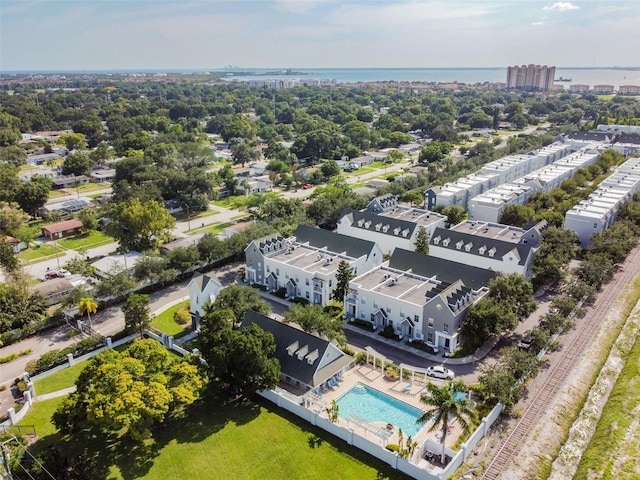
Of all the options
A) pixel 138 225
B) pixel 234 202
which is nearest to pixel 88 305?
pixel 138 225

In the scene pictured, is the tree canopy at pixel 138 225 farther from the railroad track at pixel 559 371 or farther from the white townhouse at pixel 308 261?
A: the railroad track at pixel 559 371

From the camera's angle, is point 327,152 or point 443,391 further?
point 327,152

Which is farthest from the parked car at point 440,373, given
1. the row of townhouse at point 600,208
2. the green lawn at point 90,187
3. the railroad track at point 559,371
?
the green lawn at point 90,187

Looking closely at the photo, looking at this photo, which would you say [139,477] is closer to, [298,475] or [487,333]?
[298,475]

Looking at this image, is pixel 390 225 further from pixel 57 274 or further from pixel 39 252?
pixel 39 252

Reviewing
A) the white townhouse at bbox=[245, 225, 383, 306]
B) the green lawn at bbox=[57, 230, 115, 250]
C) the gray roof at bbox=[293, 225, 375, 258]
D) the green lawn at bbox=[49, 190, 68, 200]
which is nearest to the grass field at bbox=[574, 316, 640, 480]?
the white townhouse at bbox=[245, 225, 383, 306]

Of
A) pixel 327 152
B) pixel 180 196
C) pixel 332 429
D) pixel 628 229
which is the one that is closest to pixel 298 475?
pixel 332 429

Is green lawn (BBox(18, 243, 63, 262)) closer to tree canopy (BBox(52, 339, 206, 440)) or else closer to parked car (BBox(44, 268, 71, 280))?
parked car (BBox(44, 268, 71, 280))
